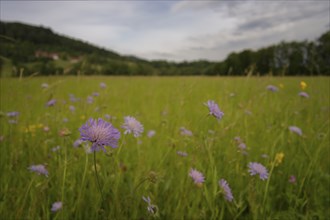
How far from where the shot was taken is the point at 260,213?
4.02 ft

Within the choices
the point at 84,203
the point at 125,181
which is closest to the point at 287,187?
the point at 125,181

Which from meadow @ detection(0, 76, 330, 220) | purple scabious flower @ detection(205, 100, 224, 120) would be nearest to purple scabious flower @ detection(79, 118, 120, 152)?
meadow @ detection(0, 76, 330, 220)

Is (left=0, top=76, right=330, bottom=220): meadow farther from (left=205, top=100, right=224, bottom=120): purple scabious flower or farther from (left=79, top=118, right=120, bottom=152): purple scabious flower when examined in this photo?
(left=79, top=118, right=120, bottom=152): purple scabious flower

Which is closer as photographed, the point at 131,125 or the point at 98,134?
the point at 98,134

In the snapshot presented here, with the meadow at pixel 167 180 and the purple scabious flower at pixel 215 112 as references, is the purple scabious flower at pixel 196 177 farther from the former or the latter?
the purple scabious flower at pixel 215 112

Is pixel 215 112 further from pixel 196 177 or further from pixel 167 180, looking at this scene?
pixel 167 180

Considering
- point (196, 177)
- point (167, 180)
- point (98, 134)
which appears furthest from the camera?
point (167, 180)

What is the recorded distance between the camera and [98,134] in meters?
0.59

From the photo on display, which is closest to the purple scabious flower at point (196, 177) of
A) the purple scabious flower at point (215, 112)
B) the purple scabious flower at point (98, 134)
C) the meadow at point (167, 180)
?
the meadow at point (167, 180)

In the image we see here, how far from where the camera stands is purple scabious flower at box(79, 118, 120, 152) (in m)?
0.58

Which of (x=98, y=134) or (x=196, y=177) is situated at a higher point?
(x=98, y=134)

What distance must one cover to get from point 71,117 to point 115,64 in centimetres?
1828


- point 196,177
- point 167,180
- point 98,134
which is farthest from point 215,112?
point 167,180

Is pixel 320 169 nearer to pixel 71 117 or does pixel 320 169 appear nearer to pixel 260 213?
pixel 260 213
